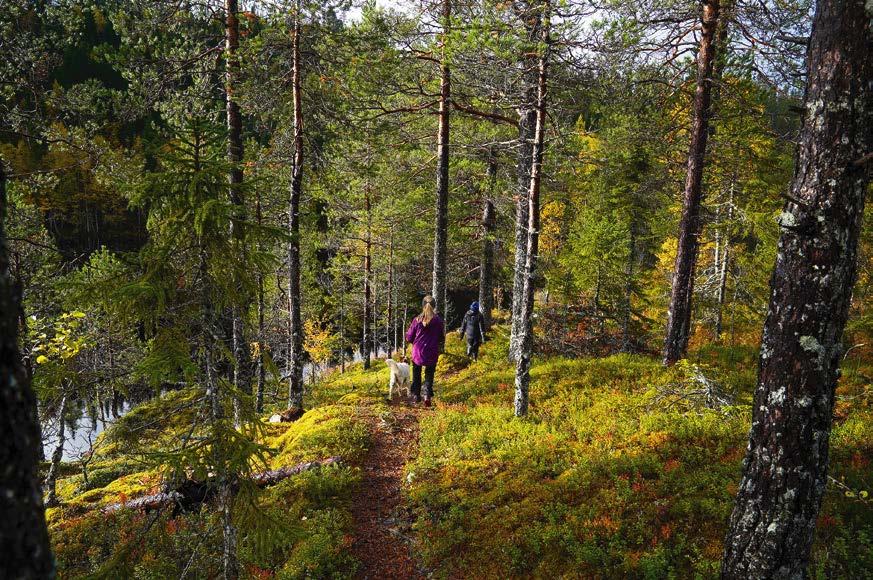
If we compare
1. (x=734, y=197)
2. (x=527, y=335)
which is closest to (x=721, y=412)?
(x=527, y=335)

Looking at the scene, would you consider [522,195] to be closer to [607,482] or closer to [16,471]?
[607,482]

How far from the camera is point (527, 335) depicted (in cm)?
991

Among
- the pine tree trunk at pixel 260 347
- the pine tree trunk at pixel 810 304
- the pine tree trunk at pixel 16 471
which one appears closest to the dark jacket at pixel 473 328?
the pine tree trunk at pixel 260 347

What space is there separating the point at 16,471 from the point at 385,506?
721 cm

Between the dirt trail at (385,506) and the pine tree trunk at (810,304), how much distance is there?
445cm

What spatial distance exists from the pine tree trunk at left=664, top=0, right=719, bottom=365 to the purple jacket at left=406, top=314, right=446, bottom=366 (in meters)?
5.92

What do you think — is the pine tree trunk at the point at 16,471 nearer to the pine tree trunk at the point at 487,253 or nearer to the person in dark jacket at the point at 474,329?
the person in dark jacket at the point at 474,329

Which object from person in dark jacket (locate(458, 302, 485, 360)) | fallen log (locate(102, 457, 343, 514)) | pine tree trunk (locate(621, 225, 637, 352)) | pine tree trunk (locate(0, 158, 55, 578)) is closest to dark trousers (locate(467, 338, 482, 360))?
person in dark jacket (locate(458, 302, 485, 360))

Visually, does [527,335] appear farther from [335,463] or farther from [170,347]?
[170,347]

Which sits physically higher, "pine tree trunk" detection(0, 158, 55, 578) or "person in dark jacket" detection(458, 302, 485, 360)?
"pine tree trunk" detection(0, 158, 55, 578)

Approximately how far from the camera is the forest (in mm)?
3938

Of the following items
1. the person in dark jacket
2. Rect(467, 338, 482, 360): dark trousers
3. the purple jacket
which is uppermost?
the purple jacket

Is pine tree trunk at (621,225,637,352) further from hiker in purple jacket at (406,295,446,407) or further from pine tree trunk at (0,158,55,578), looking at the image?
pine tree trunk at (0,158,55,578)

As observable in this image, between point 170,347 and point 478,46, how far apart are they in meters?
7.81
